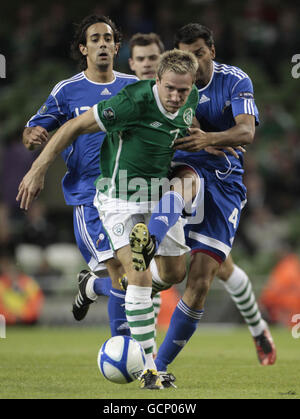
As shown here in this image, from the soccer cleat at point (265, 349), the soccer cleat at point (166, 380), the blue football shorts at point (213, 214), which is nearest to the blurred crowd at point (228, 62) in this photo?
the soccer cleat at point (265, 349)

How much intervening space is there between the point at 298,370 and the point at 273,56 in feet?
33.2

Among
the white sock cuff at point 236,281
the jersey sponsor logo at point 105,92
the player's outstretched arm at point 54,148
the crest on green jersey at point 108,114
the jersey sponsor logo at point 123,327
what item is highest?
the jersey sponsor logo at point 105,92

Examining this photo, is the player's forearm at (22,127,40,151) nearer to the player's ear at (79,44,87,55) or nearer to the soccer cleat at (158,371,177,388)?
the player's ear at (79,44,87,55)

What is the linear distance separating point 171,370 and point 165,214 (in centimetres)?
185

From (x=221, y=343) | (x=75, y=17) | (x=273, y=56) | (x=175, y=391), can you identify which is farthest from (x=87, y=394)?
(x=75, y=17)

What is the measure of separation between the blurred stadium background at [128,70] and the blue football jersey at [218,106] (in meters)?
5.96

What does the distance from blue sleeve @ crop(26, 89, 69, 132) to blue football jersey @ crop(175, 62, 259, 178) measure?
97 centimetres

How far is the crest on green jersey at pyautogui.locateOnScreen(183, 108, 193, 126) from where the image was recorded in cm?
569

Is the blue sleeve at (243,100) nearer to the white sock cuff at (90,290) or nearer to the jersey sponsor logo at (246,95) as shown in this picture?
the jersey sponsor logo at (246,95)

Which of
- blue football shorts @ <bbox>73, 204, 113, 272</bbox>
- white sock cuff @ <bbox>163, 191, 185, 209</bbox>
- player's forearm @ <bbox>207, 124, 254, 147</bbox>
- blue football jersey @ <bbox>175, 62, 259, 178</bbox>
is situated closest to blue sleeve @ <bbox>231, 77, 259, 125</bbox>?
blue football jersey @ <bbox>175, 62, 259, 178</bbox>

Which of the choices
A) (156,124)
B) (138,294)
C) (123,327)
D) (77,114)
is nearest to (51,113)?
(77,114)

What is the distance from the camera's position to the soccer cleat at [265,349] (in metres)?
7.42

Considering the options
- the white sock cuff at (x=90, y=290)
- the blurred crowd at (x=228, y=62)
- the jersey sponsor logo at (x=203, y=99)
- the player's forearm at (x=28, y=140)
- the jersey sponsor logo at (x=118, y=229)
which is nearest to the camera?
the jersey sponsor logo at (x=118, y=229)

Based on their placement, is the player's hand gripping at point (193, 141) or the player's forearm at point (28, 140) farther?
the player's forearm at point (28, 140)
